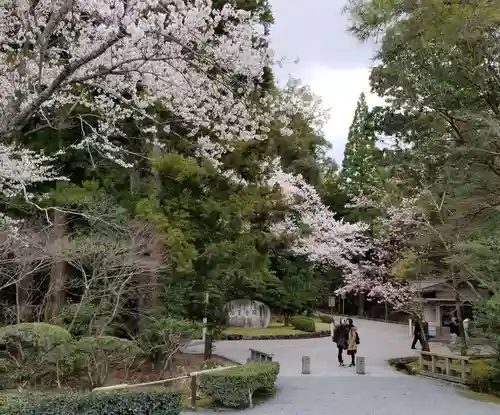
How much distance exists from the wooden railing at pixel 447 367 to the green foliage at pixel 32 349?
318 inches

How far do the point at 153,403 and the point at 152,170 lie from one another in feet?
21.7

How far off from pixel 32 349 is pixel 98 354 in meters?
1.23

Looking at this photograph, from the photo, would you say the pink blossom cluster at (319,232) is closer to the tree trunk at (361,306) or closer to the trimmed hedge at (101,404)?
the tree trunk at (361,306)

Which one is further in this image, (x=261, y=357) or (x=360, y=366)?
(x=360, y=366)

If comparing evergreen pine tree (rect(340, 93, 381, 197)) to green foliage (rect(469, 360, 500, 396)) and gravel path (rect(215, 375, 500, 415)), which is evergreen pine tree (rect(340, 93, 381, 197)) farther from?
gravel path (rect(215, 375, 500, 415))

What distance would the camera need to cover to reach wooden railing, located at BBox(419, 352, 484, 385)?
37.4 feet

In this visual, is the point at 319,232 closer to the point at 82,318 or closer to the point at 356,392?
the point at 356,392

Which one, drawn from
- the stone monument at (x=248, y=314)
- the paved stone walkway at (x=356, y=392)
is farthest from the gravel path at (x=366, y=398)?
the stone monument at (x=248, y=314)

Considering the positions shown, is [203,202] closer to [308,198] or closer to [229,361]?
[229,361]

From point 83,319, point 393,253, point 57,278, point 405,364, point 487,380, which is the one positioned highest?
point 393,253

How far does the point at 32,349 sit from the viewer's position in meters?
8.76

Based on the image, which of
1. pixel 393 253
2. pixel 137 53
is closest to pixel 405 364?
pixel 393 253

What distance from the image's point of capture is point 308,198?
25969 mm

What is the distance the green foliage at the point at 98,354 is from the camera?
356 inches
